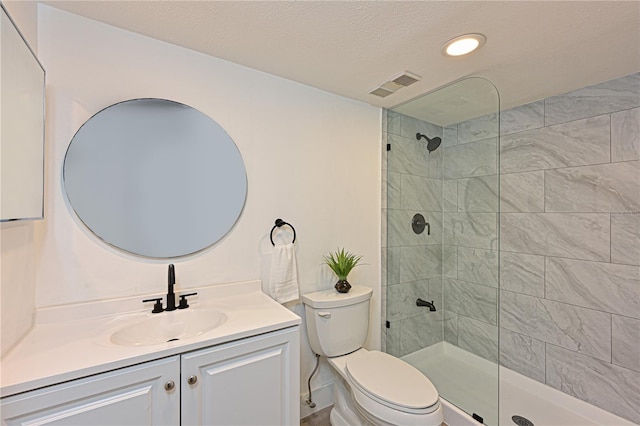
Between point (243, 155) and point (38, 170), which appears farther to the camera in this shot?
point (243, 155)

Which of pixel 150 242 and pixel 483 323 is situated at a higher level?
pixel 150 242

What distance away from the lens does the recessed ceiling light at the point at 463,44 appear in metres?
1.33

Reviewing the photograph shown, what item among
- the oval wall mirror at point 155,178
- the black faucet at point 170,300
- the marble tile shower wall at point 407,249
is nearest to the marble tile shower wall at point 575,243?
the marble tile shower wall at point 407,249

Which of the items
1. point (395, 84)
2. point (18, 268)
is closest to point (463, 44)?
point (395, 84)

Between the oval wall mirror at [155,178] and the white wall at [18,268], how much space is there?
225 mm

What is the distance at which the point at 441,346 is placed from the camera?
7.11 ft

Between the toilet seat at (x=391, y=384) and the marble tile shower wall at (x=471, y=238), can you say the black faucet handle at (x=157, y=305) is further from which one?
the marble tile shower wall at (x=471, y=238)

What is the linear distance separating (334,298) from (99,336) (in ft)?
3.77

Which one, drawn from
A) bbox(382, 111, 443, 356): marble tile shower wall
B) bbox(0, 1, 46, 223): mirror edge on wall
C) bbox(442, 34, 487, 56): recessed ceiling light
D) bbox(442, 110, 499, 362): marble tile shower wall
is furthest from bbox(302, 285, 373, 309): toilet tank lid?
bbox(442, 34, 487, 56): recessed ceiling light

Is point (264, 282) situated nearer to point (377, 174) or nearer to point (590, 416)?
point (377, 174)

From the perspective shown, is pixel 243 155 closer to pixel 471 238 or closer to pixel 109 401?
pixel 109 401

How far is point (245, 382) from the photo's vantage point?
3.70 ft

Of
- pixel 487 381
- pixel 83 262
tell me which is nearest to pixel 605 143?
pixel 487 381

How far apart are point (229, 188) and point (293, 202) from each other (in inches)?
16.2
